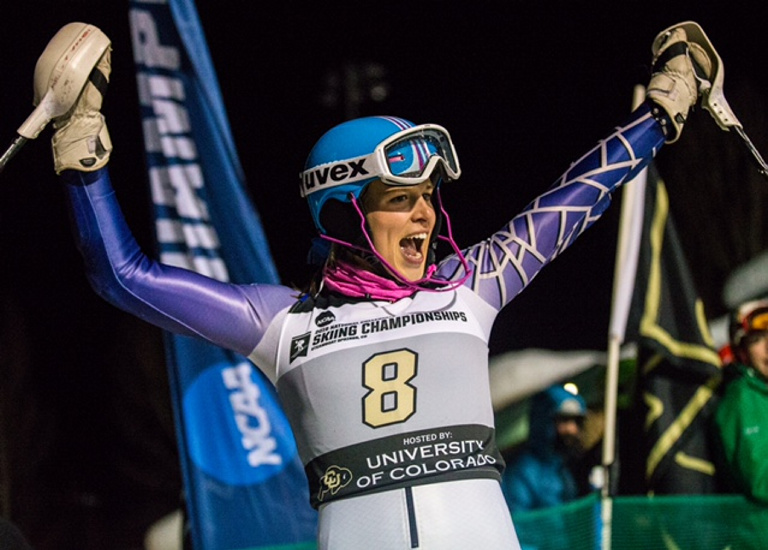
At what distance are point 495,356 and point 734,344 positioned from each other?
2.55 meters

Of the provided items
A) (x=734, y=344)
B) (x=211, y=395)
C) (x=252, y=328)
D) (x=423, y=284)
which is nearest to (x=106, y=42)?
(x=252, y=328)

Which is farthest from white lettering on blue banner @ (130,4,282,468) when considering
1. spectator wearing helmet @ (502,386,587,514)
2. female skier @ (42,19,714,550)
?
female skier @ (42,19,714,550)

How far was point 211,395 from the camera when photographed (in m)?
4.76

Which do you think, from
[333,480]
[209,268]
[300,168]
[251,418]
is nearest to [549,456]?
[251,418]

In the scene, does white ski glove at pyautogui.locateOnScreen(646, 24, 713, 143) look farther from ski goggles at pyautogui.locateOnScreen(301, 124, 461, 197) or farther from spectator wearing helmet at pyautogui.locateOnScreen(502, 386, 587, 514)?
spectator wearing helmet at pyautogui.locateOnScreen(502, 386, 587, 514)

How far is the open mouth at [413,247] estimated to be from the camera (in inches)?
119

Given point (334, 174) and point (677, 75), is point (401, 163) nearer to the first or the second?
point (334, 174)

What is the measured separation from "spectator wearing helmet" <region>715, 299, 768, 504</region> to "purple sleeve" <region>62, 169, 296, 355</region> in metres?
2.72

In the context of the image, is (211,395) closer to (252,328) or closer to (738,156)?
(252,328)

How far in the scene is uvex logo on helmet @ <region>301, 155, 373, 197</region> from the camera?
300cm

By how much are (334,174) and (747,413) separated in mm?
2749

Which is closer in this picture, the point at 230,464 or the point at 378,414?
the point at 378,414

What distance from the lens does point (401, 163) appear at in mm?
2979

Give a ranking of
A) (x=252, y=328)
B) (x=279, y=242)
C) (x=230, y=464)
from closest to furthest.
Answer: (x=252, y=328) < (x=230, y=464) < (x=279, y=242)
